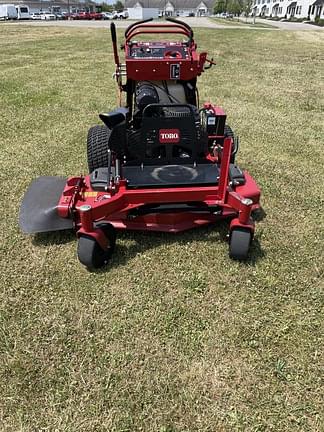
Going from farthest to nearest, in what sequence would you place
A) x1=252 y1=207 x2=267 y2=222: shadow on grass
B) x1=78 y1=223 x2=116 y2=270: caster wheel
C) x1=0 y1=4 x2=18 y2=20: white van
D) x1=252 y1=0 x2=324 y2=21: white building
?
x1=252 y1=0 x2=324 y2=21: white building < x1=0 y1=4 x2=18 y2=20: white van < x1=252 y1=207 x2=267 y2=222: shadow on grass < x1=78 y1=223 x2=116 y2=270: caster wheel

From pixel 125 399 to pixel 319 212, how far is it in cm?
273

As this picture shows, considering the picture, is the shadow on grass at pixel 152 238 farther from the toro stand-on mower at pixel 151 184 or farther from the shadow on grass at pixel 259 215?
the shadow on grass at pixel 259 215

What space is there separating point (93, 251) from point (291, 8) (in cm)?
7516

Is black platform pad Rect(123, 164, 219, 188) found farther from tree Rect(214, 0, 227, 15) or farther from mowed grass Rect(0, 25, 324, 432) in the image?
tree Rect(214, 0, 227, 15)

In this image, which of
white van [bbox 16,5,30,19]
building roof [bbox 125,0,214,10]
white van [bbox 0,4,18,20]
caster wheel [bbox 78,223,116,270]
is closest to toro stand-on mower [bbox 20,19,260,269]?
caster wheel [bbox 78,223,116,270]

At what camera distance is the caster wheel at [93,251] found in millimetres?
2861

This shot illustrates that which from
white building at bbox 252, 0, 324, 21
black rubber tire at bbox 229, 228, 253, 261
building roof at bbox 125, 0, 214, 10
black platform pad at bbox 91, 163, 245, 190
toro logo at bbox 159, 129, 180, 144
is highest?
building roof at bbox 125, 0, 214, 10

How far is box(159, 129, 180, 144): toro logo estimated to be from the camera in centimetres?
327

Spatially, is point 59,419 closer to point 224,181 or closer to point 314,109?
point 224,181

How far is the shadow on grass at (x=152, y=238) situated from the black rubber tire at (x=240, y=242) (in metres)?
0.19

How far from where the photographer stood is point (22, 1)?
2928 inches

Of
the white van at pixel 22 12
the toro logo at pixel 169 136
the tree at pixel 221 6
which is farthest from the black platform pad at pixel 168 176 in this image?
the tree at pixel 221 6

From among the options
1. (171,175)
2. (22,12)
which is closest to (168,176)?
(171,175)

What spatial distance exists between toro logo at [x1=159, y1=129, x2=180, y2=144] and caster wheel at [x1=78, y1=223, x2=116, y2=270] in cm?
89
